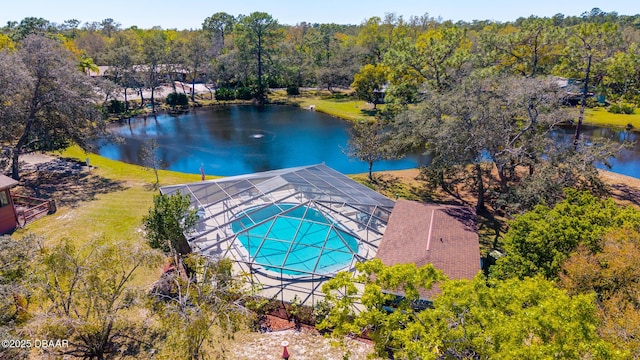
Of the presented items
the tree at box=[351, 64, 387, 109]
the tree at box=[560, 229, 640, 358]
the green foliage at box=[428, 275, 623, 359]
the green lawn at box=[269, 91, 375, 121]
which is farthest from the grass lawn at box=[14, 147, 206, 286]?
the tree at box=[351, 64, 387, 109]

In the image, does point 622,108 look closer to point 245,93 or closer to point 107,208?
Result: point 245,93

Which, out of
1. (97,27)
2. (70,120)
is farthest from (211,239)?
(97,27)

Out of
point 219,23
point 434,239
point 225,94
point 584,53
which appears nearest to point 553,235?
point 434,239

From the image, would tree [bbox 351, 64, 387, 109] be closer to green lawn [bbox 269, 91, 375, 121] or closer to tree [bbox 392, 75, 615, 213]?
green lawn [bbox 269, 91, 375, 121]

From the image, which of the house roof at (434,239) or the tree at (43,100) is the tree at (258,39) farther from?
the house roof at (434,239)

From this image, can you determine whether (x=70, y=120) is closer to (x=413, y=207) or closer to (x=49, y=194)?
(x=49, y=194)
